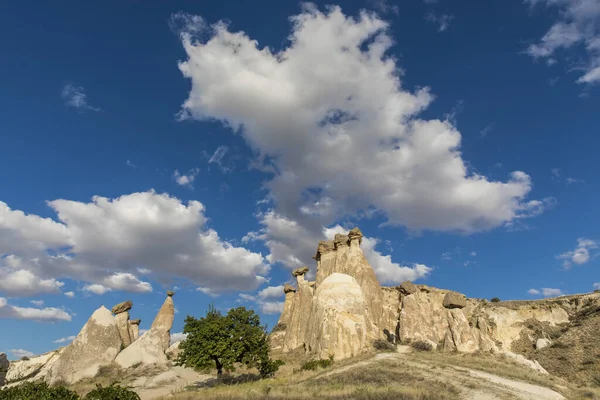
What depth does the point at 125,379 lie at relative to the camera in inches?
1038

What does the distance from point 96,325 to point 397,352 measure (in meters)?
23.6

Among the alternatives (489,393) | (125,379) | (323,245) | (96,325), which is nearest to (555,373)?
(489,393)

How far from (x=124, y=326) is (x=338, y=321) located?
73.9 ft

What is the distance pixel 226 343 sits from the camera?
23.2 m

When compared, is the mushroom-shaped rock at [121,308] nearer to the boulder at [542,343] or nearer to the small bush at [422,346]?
the small bush at [422,346]

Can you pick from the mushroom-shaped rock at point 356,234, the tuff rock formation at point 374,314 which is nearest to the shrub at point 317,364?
the tuff rock formation at point 374,314

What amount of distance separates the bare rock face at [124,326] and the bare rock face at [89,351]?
5.00 metres

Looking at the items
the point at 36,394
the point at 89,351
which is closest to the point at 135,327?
the point at 89,351

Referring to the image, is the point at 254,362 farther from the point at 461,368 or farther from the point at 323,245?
the point at 323,245

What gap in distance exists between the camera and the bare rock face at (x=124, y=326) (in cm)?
3700

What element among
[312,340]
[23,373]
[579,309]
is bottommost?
[23,373]

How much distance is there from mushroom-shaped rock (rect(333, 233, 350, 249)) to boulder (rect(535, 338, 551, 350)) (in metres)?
21.7

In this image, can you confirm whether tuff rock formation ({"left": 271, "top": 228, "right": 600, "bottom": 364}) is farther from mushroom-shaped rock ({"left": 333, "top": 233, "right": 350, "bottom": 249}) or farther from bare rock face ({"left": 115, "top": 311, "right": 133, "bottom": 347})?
bare rock face ({"left": 115, "top": 311, "right": 133, "bottom": 347})

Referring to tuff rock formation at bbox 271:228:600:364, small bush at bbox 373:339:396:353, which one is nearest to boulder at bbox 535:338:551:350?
tuff rock formation at bbox 271:228:600:364
